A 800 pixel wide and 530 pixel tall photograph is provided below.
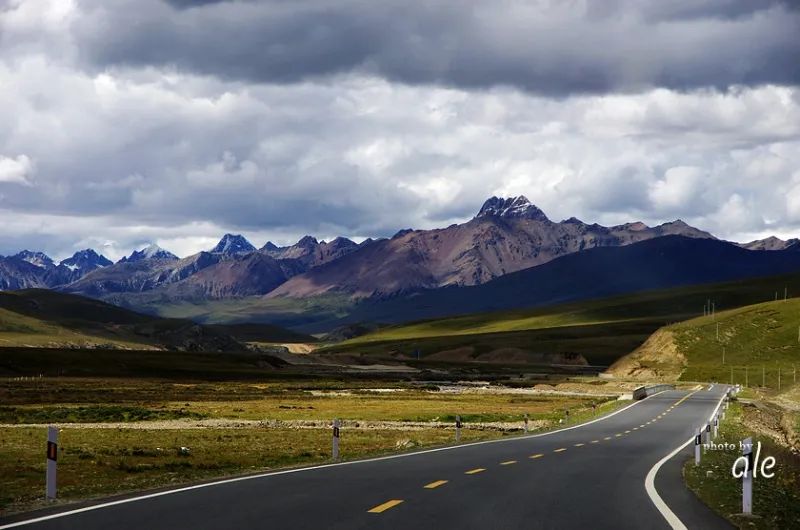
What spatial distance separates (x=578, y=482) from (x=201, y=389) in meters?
103

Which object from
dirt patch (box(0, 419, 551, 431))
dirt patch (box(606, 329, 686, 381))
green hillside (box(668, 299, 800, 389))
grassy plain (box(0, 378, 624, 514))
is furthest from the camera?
dirt patch (box(606, 329, 686, 381))

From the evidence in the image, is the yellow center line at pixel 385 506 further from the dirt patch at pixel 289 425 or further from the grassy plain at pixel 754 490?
the dirt patch at pixel 289 425

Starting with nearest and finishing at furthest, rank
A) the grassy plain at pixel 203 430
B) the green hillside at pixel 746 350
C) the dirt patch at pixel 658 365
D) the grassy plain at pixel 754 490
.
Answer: the grassy plain at pixel 754 490 → the grassy plain at pixel 203 430 → the green hillside at pixel 746 350 → the dirt patch at pixel 658 365

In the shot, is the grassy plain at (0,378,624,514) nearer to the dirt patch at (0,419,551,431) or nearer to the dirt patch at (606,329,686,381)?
the dirt patch at (0,419,551,431)

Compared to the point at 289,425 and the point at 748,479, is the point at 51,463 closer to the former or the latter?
the point at 748,479

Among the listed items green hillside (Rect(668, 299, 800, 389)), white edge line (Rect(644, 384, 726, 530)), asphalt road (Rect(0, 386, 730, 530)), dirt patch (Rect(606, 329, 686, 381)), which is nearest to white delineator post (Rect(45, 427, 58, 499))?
asphalt road (Rect(0, 386, 730, 530))

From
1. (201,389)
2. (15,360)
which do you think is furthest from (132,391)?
(15,360)

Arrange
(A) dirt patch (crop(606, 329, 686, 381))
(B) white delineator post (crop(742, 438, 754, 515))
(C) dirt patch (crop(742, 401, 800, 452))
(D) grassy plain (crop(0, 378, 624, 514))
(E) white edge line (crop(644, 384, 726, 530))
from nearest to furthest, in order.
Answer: (E) white edge line (crop(644, 384, 726, 530)) < (B) white delineator post (crop(742, 438, 754, 515)) < (D) grassy plain (crop(0, 378, 624, 514)) < (C) dirt patch (crop(742, 401, 800, 452)) < (A) dirt patch (crop(606, 329, 686, 381))

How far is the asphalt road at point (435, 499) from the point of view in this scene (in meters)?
16.6

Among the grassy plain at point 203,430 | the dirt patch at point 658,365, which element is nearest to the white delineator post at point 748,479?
the grassy plain at point 203,430

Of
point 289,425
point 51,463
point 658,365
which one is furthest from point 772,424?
point 658,365

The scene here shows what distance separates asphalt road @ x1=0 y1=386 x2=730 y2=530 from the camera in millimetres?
16641

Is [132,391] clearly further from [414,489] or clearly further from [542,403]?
[414,489]

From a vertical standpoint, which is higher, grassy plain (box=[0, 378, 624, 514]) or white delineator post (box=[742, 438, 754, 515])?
white delineator post (box=[742, 438, 754, 515])
